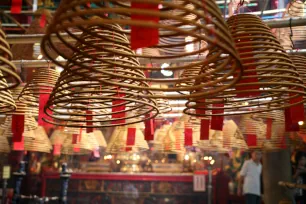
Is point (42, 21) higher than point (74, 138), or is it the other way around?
point (42, 21)

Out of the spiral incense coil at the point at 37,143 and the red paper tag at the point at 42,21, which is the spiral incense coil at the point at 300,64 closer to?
the red paper tag at the point at 42,21

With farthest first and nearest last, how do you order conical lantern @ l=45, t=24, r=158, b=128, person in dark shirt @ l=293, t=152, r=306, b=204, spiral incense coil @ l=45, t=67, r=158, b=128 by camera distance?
1. person in dark shirt @ l=293, t=152, r=306, b=204
2. spiral incense coil @ l=45, t=67, r=158, b=128
3. conical lantern @ l=45, t=24, r=158, b=128

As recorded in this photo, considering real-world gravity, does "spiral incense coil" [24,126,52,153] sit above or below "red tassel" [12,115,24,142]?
below

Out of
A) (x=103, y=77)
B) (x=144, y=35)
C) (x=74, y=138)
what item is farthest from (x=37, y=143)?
(x=144, y=35)

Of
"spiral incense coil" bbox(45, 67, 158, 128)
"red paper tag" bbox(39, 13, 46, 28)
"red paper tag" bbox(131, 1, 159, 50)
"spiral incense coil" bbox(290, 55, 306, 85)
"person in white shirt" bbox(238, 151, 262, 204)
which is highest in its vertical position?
"red paper tag" bbox(39, 13, 46, 28)

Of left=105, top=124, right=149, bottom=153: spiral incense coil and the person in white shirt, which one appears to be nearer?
left=105, top=124, right=149, bottom=153: spiral incense coil

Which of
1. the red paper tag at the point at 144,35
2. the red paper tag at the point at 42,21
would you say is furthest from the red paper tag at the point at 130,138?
the red paper tag at the point at 144,35

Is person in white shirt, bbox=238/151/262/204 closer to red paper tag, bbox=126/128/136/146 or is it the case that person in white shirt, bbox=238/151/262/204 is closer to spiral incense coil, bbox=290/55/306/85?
red paper tag, bbox=126/128/136/146

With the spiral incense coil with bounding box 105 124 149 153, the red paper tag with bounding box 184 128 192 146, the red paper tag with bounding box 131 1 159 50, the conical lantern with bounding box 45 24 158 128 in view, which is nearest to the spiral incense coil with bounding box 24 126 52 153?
the spiral incense coil with bounding box 105 124 149 153

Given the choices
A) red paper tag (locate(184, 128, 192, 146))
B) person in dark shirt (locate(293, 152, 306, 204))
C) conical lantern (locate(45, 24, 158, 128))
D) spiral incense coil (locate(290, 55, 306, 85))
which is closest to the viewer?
conical lantern (locate(45, 24, 158, 128))

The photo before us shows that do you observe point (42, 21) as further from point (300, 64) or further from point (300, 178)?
point (300, 178)

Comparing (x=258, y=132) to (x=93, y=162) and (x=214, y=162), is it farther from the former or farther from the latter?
(x=93, y=162)

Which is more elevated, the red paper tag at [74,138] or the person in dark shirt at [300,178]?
the red paper tag at [74,138]

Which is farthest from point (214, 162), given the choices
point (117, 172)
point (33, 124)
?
point (33, 124)
